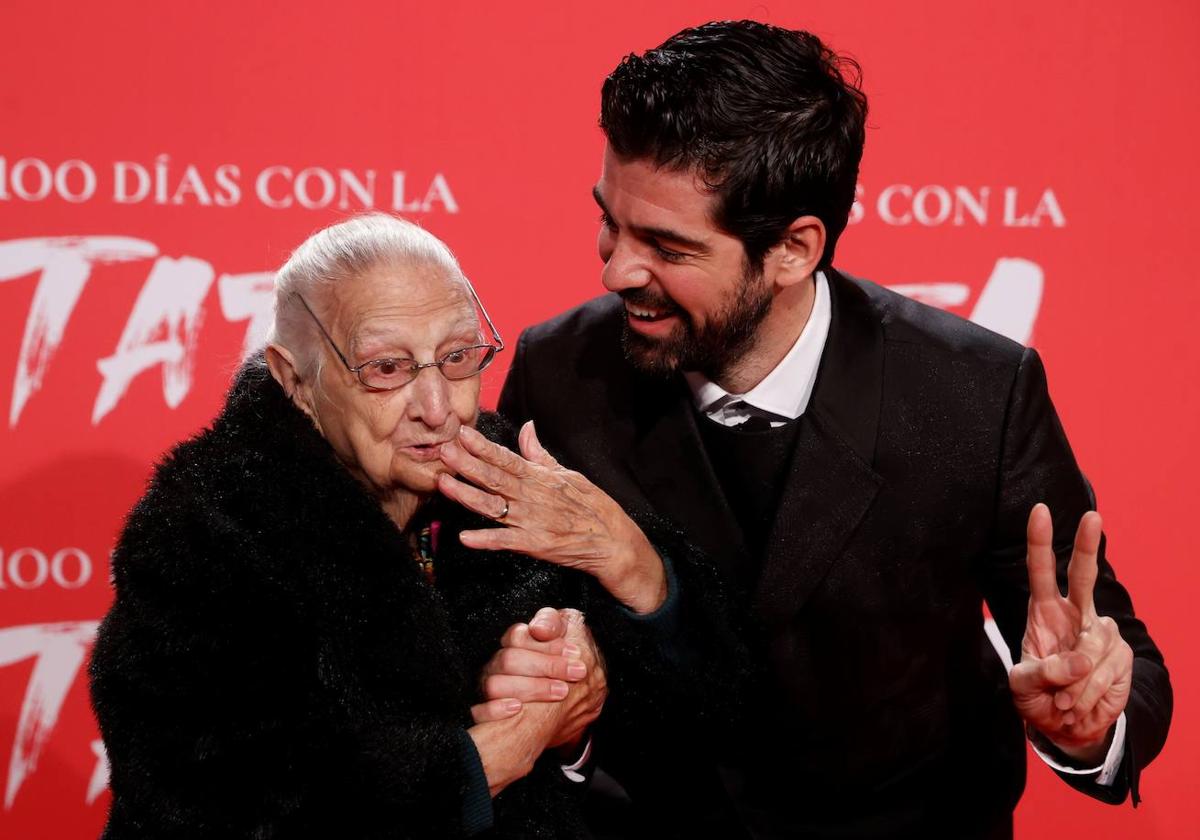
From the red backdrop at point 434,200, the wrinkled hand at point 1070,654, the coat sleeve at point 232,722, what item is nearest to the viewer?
the coat sleeve at point 232,722

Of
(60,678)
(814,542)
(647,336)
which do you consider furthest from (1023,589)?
(60,678)

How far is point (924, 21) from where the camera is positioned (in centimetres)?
260

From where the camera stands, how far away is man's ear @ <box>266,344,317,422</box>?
174cm

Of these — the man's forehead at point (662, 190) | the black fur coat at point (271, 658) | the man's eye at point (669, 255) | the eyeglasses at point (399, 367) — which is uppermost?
the man's forehead at point (662, 190)

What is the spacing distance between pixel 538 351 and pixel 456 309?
49 centimetres

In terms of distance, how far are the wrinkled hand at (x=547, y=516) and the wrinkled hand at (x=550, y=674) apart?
98 mm

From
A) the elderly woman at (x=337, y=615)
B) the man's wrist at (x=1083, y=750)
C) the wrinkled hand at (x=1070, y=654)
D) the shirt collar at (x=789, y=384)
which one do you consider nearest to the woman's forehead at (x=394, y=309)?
the elderly woman at (x=337, y=615)

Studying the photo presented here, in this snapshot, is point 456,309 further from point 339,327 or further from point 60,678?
point 60,678

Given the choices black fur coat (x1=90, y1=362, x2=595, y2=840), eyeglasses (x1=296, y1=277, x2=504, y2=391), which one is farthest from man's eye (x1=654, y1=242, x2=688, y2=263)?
black fur coat (x1=90, y1=362, x2=595, y2=840)

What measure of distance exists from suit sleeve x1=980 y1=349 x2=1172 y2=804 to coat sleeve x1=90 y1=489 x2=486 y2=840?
98 centimetres

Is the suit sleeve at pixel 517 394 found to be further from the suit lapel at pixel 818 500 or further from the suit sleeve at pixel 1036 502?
the suit sleeve at pixel 1036 502

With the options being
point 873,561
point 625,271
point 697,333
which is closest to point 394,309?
point 625,271

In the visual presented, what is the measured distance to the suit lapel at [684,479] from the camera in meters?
2.01

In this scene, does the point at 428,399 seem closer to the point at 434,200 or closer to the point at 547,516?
the point at 547,516
